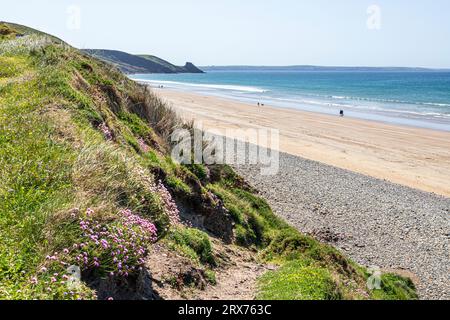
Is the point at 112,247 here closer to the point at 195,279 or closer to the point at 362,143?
the point at 195,279

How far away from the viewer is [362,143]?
31.6 meters

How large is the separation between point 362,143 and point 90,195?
90.5 ft

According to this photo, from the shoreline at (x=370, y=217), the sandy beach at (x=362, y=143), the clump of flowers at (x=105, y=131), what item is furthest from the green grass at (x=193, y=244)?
Answer: the sandy beach at (x=362, y=143)

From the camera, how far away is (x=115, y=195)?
21.7 ft

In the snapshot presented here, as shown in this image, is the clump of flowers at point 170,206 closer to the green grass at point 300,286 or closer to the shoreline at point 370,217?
the green grass at point 300,286

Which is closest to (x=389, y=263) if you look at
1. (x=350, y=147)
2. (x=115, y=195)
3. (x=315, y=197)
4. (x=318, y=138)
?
(x=315, y=197)

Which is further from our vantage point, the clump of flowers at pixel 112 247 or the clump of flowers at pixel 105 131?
the clump of flowers at pixel 105 131

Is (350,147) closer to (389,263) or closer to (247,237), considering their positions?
(389,263)

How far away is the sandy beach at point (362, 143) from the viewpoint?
918 inches

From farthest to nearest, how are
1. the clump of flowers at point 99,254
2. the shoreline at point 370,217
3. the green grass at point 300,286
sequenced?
the shoreline at point 370,217, the green grass at point 300,286, the clump of flowers at point 99,254

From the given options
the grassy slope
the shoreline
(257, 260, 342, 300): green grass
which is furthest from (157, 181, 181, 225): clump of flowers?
the shoreline

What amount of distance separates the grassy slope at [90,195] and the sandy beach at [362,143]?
5.88 meters

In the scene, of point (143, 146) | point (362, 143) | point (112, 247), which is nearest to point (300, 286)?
point (112, 247)

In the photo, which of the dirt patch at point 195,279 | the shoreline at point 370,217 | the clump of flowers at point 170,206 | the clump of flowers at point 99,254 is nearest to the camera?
the clump of flowers at point 99,254
